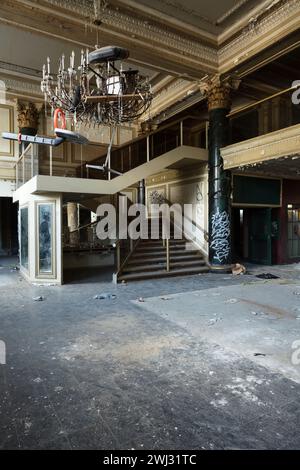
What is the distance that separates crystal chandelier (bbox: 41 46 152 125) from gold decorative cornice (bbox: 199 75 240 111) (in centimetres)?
337

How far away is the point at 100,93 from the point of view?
211 inches

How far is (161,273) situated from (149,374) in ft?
16.9

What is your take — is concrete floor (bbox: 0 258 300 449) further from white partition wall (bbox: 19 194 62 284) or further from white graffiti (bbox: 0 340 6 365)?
white partition wall (bbox: 19 194 62 284)

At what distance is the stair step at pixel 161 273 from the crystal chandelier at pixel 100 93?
356cm

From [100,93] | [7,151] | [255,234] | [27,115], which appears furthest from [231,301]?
[27,115]

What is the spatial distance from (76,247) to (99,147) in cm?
406

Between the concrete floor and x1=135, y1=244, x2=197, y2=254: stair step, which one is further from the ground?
x1=135, y1=244, x2=197, y2=254: stair step

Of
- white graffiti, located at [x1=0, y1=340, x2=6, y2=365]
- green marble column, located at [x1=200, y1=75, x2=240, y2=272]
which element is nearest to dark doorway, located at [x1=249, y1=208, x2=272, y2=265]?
green marble column, located at [x1=200, y1=75, x2=240, y2=272]

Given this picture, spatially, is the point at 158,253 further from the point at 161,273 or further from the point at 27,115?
the point at 27,115

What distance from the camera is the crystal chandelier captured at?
4945 millimetres

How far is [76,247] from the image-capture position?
9773 millimetres

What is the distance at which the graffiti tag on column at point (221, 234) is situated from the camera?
340 inches

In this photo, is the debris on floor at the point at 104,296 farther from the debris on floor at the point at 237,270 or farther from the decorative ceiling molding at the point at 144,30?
the decorative ceiling molding at the point at 144,30
